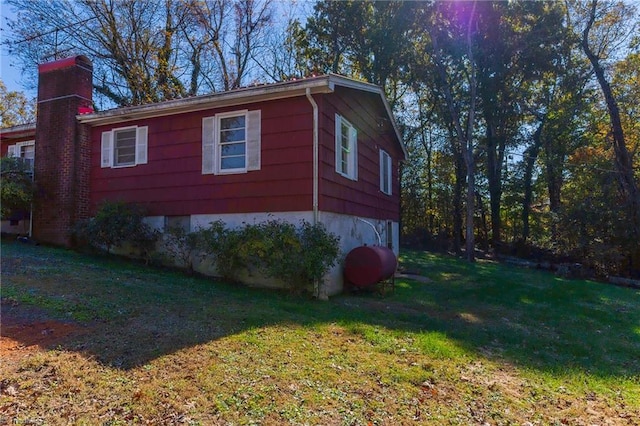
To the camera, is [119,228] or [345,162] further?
[345,162]

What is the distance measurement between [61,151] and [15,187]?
1.32 metres

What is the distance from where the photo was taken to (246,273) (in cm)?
840

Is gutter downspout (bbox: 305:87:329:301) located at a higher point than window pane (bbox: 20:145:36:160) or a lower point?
lower

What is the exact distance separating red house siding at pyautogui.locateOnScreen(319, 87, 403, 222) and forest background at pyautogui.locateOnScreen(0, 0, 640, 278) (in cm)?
707

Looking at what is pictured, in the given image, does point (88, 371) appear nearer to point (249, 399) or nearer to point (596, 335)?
point (249, 399)

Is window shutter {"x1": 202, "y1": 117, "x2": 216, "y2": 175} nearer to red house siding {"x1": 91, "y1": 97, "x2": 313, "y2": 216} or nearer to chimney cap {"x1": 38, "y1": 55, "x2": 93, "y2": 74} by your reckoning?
red house siding {"x1": 91, "y1": 97, "x2": 313, "y2": 216}

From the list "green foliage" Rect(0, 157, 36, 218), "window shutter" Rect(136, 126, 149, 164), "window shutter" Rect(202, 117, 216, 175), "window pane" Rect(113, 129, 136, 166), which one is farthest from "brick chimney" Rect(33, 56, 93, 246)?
"window shutter" Rect(202, 117, 216, 175)

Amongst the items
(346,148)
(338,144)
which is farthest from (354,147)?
(338,144)

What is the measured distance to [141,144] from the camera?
32.3 feet

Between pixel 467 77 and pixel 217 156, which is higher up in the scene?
pixel 467 77

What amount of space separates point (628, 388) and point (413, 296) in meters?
4.61

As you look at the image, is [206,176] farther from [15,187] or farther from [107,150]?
[15,187]

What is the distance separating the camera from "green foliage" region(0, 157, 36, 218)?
31.8ft

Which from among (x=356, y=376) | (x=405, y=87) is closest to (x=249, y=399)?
(x=356, y=376)
